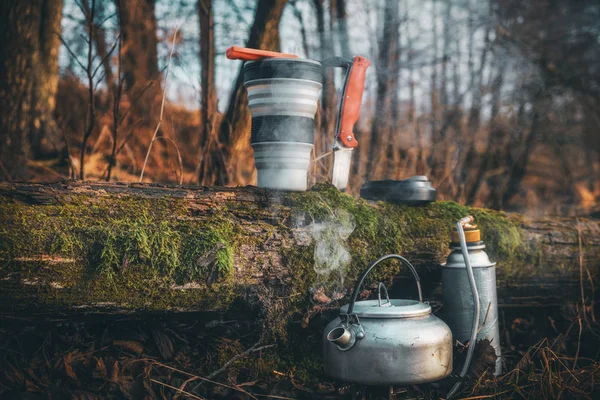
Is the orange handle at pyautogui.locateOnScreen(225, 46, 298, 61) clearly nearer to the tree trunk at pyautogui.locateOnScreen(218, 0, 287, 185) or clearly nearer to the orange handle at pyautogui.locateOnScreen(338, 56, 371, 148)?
the orange handle at pyautogui.locateOnScreen(338, 56, 371, 148)

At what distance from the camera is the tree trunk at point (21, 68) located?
419 centimetres

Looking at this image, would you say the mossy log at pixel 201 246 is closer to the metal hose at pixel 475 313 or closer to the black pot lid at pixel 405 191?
the black pot lid at pixel 405 191

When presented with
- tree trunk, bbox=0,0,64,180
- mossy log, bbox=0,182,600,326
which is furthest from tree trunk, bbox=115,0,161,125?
mossy log, bbox=0,182,600,326

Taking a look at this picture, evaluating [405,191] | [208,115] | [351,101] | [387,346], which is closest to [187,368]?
Answer: [387,346]

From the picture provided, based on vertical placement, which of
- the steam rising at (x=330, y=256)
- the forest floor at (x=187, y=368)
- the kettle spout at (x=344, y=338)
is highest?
the steam rising at (x=330, y=256)

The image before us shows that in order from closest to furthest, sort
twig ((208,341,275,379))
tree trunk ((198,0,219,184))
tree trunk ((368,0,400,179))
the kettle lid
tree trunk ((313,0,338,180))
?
the kettle lid, twig ((208,341,275,379)), tree trunk ((198,0,219,184)), tree trunk ((313,0,338,180)), tree trunk ((368,0,400,179))

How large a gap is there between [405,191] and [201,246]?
1.17 metres

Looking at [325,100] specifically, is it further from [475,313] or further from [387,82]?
[475,313]

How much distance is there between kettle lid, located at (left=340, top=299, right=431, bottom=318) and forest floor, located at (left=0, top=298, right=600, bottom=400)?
328mm

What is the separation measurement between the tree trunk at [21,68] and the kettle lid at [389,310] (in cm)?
301

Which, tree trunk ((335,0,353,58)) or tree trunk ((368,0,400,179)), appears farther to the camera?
tree trunk ((368,0,400,179))

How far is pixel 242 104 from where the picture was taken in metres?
3.74

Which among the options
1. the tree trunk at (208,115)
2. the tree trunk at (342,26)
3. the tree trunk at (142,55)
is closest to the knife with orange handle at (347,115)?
the tree trunk at (208,115)

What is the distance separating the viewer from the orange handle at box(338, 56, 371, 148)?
2736 millimetres
